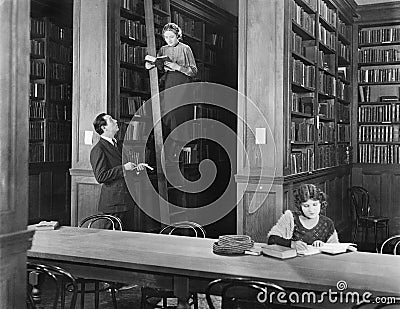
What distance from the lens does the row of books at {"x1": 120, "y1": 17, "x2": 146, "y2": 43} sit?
5758mm

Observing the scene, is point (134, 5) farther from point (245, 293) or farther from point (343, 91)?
point (245, 293)

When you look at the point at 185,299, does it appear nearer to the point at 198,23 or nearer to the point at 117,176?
the point at 117,176

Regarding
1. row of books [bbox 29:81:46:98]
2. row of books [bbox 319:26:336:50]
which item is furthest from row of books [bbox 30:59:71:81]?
row of books [bbox 319:26:336:50]

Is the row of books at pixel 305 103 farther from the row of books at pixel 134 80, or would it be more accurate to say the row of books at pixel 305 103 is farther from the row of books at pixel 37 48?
the row of books at pixel 37 48

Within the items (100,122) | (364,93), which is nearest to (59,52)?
(100,122)

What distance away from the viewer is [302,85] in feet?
18.8

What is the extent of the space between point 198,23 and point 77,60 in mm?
2602

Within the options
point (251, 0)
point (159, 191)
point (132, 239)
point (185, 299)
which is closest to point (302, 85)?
point (251, 0)

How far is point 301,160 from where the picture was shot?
18.5ft

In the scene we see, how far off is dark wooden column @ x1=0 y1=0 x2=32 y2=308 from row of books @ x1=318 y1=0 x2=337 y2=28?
192 inches

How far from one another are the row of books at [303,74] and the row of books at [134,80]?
1.62 metres

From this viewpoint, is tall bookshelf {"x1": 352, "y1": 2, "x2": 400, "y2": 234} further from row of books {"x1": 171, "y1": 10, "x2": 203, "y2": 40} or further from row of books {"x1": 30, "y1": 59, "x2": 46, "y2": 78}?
row of books {"x1": 30, "y1": 59, "x2": 46, "y2": 78}

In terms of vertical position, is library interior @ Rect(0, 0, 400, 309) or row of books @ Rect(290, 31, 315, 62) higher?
row of books @ Rect(290, 31, 315, 62)

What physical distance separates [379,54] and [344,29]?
578 millimetres
